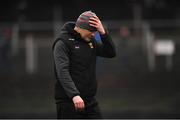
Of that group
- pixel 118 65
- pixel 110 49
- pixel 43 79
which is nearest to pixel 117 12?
pixel 118 65

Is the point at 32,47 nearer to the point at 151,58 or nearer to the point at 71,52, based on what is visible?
the point at 151,58

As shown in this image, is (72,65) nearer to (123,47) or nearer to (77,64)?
(77,64)

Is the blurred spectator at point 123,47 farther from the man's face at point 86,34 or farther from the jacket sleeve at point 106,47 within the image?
the man's face at point 86,34

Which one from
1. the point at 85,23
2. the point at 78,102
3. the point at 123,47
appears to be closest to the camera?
the point at 78,102

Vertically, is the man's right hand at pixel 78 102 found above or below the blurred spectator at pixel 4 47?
below

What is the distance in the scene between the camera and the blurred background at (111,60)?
1457cm

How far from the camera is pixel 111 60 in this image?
61.5ft

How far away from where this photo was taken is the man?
6.78m

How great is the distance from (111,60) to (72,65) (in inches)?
469

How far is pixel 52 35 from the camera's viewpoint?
20.5 m

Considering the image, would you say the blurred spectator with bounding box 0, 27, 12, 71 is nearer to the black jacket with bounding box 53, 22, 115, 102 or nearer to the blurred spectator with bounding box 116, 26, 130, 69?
the blurred spectator with bounding box 116, 26, 130, 69

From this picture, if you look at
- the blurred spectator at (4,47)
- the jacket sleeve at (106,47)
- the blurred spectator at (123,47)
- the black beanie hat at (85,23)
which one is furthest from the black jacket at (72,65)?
the blurred spectator at (4,47)

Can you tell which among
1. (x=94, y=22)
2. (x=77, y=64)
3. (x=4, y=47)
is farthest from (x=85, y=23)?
(x=4, y=47)

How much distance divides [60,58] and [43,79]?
35.4ft
